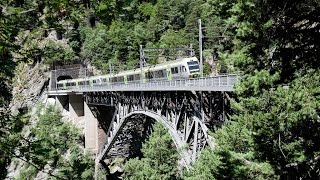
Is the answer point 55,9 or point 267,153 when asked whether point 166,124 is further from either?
point 55,9

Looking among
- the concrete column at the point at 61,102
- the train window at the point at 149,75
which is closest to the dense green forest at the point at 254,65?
the train window at the point at 149,75

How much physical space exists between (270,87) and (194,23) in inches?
2141

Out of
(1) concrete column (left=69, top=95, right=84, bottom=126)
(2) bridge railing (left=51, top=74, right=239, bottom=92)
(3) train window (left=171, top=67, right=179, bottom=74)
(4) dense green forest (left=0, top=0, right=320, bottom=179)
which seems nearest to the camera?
(4) dense green forest (left=0, top=0, right=320, bottom=179)

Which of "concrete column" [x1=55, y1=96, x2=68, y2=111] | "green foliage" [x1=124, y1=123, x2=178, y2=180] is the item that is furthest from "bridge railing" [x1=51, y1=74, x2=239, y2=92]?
"concrete column" [x1=55, y1=96, x2=68, y2=111]

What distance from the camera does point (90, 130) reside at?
4581 centimetres

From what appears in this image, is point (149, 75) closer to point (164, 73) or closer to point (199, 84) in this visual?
point (164, 73)

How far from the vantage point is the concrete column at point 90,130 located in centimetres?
4547

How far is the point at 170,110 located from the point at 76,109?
31508 mm

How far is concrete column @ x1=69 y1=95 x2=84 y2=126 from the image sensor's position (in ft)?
163

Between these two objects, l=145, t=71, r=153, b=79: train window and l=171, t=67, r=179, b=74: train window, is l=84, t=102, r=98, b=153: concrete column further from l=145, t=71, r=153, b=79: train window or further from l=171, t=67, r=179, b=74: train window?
l=171, t=67, r=179, b=74: train window

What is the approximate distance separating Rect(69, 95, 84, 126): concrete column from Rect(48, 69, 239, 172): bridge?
4.03 meters

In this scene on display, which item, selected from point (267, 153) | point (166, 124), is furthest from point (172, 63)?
point (267, 153)

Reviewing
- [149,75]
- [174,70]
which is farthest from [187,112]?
[149,75]

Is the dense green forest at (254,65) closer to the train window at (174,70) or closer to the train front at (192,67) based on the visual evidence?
the train front at (192,67)
